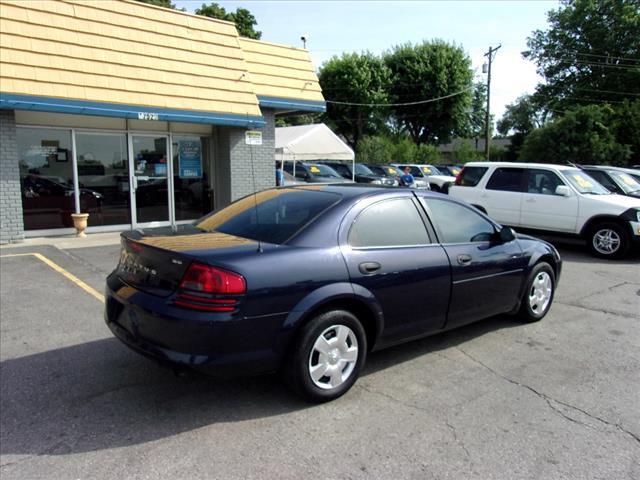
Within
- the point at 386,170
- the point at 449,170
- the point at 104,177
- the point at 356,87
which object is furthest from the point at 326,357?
the point at 356,87

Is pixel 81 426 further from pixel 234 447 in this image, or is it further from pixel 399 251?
pixel 399 251

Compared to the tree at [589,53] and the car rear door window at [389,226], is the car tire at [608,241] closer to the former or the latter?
the car rear door window at [389,226]

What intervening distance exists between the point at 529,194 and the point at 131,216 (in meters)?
8.77

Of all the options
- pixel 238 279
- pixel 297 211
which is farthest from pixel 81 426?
pixel 297 211

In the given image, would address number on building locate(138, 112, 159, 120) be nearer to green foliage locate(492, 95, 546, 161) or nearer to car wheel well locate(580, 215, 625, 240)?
car wheel well locate(580, 215, 625, 240)

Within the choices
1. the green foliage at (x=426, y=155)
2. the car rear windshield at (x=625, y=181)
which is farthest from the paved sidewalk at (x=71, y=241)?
the green foliage at (x=426, y=155)

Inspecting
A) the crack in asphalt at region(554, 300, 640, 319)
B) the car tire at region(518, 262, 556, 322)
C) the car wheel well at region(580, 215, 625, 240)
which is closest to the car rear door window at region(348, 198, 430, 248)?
the car tire at region(518, 262, 556, 322)

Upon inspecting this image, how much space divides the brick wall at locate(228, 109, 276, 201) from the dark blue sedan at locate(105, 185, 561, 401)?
27.0 ft

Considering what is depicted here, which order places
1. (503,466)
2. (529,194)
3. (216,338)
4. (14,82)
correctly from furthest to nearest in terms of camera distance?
1. (529,194)
2. (14,82)
3. (216,338)
4. (503,466)

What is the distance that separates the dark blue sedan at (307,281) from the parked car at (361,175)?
58.8ft

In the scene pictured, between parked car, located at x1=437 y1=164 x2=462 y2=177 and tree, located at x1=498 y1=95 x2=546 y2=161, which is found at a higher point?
tree, located at x1=498 y1=95 x2=546 y2=161

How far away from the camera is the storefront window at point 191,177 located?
12625 mm

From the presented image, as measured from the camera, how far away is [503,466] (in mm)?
2975

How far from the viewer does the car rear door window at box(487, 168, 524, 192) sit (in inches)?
430
